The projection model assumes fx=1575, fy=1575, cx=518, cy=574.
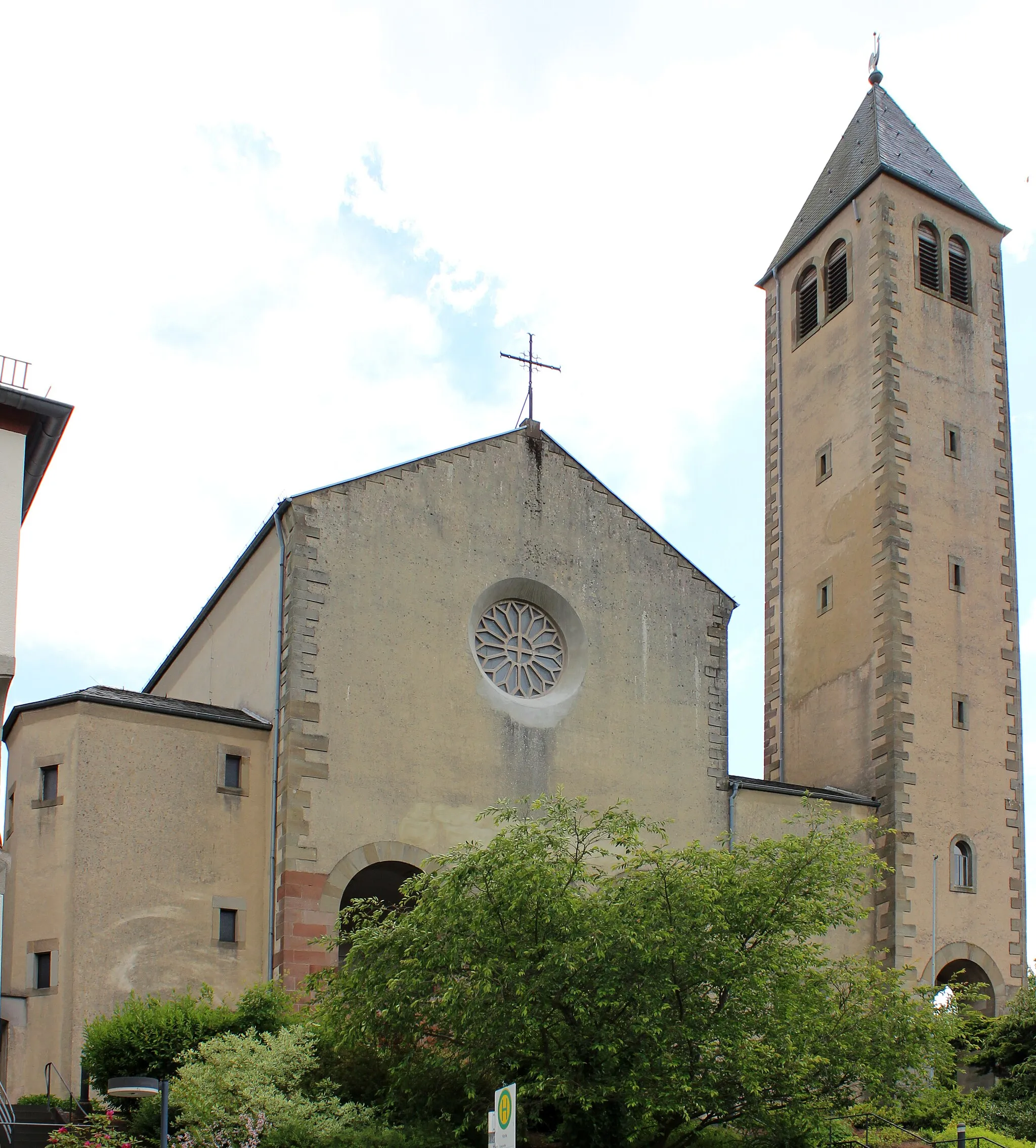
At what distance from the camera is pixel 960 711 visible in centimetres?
3438

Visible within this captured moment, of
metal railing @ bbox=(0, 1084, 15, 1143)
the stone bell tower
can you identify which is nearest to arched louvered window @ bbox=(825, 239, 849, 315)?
the stone bell tower

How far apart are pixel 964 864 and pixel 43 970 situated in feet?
62.3

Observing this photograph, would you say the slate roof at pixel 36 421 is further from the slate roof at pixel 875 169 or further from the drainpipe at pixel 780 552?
the slate roof at pixel 875 169

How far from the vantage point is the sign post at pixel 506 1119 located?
43.5 feet

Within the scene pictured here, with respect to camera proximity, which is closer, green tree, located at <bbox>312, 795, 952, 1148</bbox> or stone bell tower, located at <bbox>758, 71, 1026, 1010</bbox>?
green tree, located at <bbox>312, 795, 952, 1148</bbox>

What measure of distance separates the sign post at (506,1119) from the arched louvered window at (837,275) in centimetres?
2803

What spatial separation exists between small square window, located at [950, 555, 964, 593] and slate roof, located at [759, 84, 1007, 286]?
9348 millimetres

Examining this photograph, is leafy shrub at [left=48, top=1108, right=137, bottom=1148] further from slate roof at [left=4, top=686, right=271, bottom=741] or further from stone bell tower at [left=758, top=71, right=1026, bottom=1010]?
stone bell tower at [left=758, top=71, right=1026, bottom=1010]

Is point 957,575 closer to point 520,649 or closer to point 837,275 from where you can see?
point 837,275

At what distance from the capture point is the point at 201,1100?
1973 cm

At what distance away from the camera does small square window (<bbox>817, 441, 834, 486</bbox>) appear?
3756 centimetres

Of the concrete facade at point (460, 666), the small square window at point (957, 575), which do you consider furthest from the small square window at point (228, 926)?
the small square window at point (957, 575)

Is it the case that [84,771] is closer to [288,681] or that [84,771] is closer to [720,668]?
[288,681]

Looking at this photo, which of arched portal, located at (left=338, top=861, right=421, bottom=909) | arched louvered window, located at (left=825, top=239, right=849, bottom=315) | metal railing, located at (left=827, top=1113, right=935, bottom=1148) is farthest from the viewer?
arched louvered window, located at (left=825, top=239, right=849, bottom=315)
